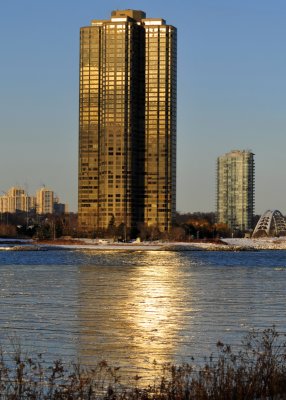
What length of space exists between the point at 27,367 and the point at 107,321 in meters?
12.3

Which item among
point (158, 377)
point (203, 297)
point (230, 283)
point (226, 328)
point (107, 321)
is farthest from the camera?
point (230, 283)

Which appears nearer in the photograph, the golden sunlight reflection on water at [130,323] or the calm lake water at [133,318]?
the golden sunlight reflection on water at [130,323]

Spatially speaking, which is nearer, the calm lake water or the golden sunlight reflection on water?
the golden sunlight reflection on water

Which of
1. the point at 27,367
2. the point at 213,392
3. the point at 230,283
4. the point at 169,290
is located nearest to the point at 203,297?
the point at 169,290

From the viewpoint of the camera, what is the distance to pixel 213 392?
1841 centimetres

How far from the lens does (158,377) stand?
23766mm

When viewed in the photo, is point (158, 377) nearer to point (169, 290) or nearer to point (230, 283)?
point (169, 290)

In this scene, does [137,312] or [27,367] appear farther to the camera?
[137,312]

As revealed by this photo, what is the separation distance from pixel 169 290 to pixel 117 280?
1319 cm

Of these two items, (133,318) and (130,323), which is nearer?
(130,323)

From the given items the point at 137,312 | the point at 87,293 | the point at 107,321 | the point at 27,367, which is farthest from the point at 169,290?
the point at 27,367

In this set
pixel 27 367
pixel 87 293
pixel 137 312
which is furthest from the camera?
pixel 87 293

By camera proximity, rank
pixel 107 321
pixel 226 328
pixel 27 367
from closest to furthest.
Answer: pixel 27 367, pixel 226 328, pixel 107 321

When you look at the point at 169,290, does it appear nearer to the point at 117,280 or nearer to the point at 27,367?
the point at 117,280
